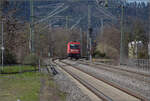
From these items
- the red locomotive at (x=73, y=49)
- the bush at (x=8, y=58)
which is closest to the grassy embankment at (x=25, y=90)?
the bush at (x=8, y=58)

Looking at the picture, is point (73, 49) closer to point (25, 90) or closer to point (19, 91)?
point (25, 90)

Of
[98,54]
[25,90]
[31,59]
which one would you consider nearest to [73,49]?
[98,54]

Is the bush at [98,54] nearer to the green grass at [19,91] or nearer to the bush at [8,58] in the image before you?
the bush at [8,58]

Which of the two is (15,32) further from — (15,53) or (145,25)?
(145,25)

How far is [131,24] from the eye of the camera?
5356 cm

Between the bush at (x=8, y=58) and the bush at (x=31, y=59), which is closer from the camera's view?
the bush at (x=31, y=59)

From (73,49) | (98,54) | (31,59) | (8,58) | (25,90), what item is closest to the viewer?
(25,90)

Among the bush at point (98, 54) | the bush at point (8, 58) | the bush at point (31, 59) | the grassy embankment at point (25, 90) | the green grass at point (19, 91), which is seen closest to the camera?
the green grass at point (19, 91)

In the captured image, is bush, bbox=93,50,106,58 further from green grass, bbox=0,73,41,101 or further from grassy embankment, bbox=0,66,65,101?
green grass, bbox=0,73,41,101

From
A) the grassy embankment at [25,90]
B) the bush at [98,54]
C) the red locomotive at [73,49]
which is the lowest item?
the grassy embankment at [25,90]

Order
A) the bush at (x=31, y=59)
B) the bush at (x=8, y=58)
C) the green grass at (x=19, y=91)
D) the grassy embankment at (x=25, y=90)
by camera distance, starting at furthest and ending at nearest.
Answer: the bush at (x=8, y=58), the bush at (x=31, y=59), the grassy embankment at (x=25, y=90), the green grass at (x=19, y=91)

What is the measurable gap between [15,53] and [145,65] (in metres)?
16.9

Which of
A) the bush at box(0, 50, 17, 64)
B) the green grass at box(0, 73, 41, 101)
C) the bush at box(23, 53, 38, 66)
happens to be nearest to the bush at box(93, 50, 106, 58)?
the bush at box(0, 50, 17, 64)

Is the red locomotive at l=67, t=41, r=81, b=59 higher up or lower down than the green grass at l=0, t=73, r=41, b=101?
higher up
